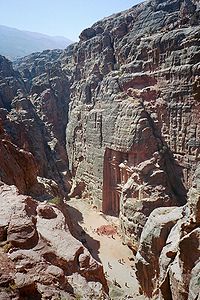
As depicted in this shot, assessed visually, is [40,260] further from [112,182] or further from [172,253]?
[112,182]

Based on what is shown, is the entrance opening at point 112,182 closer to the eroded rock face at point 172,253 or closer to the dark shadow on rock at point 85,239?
the dark shadow on rock at point 85,239

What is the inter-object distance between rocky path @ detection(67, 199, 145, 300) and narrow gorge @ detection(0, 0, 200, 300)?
411 millimetres

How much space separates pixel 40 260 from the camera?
891 centimetres

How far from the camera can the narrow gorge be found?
9.89m

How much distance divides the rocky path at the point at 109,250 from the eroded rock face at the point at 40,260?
12572 mm

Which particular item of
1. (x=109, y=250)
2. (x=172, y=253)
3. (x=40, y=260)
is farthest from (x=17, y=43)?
(x=40, y=260)

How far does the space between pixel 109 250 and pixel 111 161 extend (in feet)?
41.3

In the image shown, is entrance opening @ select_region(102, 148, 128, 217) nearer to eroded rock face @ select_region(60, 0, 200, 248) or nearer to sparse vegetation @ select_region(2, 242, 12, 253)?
eroded rock face @ select_region(60, 0, 200, 248)

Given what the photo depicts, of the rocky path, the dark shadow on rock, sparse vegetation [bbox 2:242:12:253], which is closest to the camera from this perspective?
sparse vegetation [bbox 2:242:12:253]

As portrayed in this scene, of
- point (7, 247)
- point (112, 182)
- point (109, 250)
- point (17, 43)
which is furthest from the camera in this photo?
point (17, 43)

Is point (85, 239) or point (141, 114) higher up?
point (141, 114)

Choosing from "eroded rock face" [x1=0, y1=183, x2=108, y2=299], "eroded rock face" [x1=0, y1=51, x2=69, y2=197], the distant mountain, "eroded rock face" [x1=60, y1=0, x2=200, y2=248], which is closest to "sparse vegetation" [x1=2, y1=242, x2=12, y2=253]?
"eroded rock face" [x1=0, y1=183, x2=108, y2=299]

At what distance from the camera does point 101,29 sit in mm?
60344

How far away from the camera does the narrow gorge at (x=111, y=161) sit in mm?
9891
